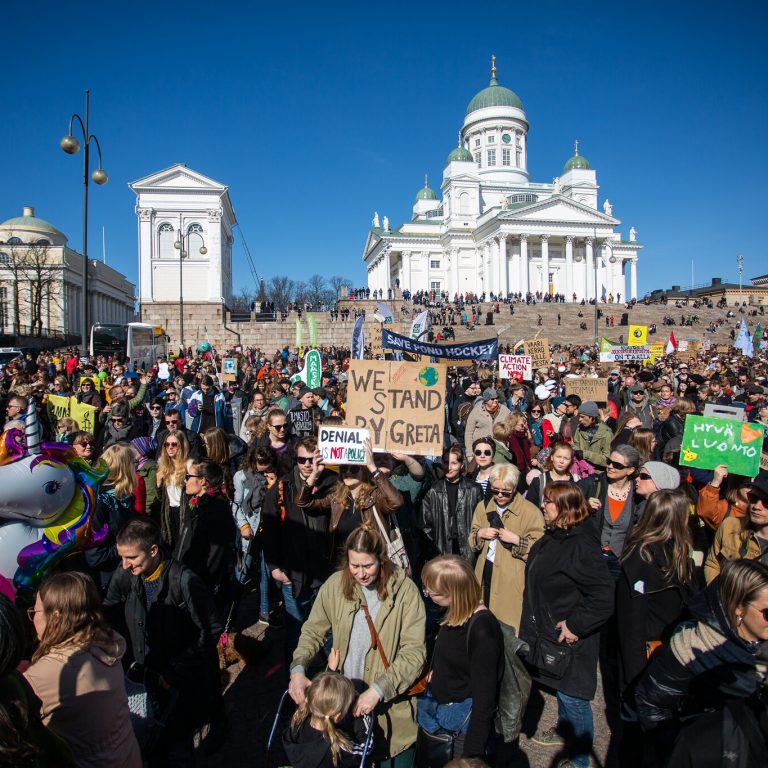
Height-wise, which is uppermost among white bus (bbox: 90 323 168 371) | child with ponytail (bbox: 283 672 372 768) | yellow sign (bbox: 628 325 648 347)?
white bus (bbox: 90 323 168 371)

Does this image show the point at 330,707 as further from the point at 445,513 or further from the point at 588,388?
the point at 588,388

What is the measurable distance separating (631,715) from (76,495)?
10.4 feet

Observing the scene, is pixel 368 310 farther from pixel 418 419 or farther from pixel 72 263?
pixel 418 419

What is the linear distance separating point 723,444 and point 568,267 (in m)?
63.7

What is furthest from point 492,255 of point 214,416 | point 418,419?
point 418,419

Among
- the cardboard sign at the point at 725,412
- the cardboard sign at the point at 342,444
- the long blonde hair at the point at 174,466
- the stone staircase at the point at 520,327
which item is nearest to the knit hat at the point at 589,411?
the cardboard sign at the point at 725,412

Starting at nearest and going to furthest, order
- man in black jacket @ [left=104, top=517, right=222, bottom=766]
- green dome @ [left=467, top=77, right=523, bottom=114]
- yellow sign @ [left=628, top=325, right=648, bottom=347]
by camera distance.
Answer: man in black jacket @ [left=104, top=517, right=222, bottom=766] < yellow sign @ [left=628, top=325, right=648, bottom=347] < green dome @ [left=467, top=77, right=523, bottom=114]

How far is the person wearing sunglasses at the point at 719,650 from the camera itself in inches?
88.9

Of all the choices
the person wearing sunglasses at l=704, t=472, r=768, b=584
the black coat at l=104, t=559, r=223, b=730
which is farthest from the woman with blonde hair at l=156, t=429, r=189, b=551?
the person wearing sunglasses at l=704, t=472, r=768, b=584

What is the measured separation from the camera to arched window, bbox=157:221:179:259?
47.3m

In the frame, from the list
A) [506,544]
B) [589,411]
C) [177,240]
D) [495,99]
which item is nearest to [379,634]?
[506,544]

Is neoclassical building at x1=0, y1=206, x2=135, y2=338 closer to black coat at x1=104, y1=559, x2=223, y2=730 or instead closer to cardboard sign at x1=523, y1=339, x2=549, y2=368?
cardboard sign at x1=523, y1=339, x2=549, y2=368

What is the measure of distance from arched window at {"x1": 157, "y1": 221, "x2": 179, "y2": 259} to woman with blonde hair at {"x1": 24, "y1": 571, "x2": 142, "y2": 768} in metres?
48.4

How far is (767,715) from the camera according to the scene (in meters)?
2.08
